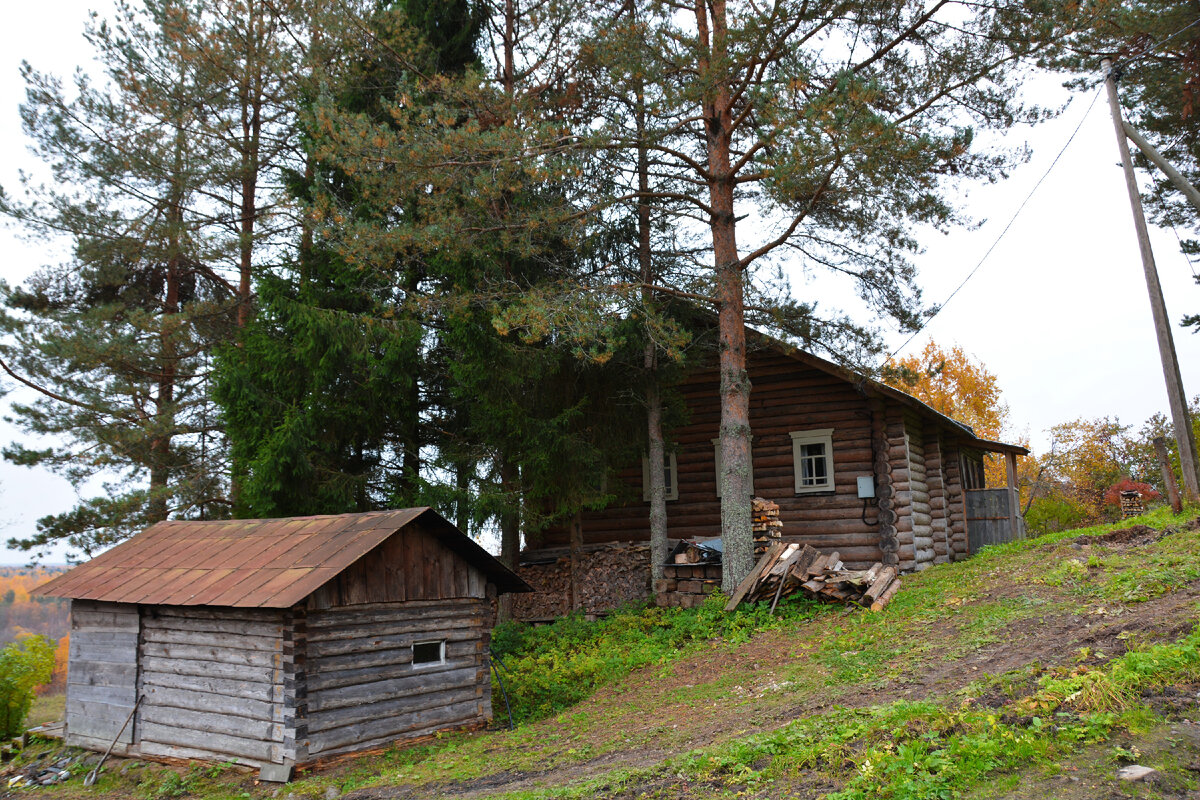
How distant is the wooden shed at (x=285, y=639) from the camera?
31.9ft

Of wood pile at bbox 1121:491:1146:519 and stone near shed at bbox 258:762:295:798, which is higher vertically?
wood pile at bbox 1121:491:1146:519

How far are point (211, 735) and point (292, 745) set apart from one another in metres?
1.68

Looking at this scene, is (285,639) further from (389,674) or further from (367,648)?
(389,674)

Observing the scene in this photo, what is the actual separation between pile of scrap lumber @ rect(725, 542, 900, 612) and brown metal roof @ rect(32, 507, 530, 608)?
431 cm

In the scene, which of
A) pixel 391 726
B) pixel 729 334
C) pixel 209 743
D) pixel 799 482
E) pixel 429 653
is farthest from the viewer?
pixel 799 482

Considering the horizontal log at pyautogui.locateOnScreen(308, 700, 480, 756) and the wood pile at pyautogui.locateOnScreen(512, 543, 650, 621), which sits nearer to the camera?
the horizontal log at pyautogui.locateOnScreen(308, 700, 480, 756)

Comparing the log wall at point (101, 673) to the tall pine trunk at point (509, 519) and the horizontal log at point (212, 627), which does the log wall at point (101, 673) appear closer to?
the horizontal log at point (212, 627)

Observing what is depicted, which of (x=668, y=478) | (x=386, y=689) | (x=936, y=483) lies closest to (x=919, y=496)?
(x=936, y=483)

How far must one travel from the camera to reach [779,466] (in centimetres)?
1930

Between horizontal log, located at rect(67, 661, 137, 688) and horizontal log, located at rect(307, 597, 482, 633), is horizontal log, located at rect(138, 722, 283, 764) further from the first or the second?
horizontal log, located at rect(307, 597, 482, 633)

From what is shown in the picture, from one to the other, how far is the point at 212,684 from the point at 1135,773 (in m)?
10.00

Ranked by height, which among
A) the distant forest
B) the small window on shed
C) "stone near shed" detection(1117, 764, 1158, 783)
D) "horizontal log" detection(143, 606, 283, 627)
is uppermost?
"horizontal log" detection(143, 606, 283, 627)

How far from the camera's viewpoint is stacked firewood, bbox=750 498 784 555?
16.1 meters

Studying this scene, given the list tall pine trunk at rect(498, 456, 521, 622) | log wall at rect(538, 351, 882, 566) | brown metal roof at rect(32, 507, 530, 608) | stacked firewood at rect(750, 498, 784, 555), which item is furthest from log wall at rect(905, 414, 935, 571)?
brown metal roof at rect(32, 507, 530, 608)
